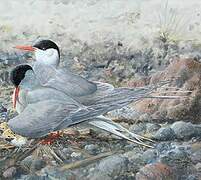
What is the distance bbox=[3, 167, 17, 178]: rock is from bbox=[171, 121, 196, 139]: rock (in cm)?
60

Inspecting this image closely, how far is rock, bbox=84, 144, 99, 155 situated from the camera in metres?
2.66

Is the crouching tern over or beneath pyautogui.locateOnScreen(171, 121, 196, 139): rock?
over

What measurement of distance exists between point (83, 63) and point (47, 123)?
30cm

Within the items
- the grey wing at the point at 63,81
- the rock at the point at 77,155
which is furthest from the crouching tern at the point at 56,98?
the rock at the point at 77,155

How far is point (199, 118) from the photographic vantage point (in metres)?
2.71

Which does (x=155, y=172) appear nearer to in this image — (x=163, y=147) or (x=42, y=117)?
(x=163, y=147)

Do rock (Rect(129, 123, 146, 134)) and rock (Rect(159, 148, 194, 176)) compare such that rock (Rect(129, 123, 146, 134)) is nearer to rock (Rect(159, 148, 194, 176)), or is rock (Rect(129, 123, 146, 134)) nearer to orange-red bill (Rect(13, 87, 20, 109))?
rock (Rect(159, 148, 194, 176))

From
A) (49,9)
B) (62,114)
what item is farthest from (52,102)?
(49,9)

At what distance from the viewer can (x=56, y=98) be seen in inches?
106

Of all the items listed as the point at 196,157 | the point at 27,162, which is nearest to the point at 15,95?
the point at 27,162

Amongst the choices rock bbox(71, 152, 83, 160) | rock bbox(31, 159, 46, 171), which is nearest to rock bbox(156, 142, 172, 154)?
rock bbox(71, 152, 83, 160)

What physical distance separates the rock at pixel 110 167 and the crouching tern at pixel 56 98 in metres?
0.09

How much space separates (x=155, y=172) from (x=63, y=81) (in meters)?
0.48

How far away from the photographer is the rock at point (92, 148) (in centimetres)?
266
